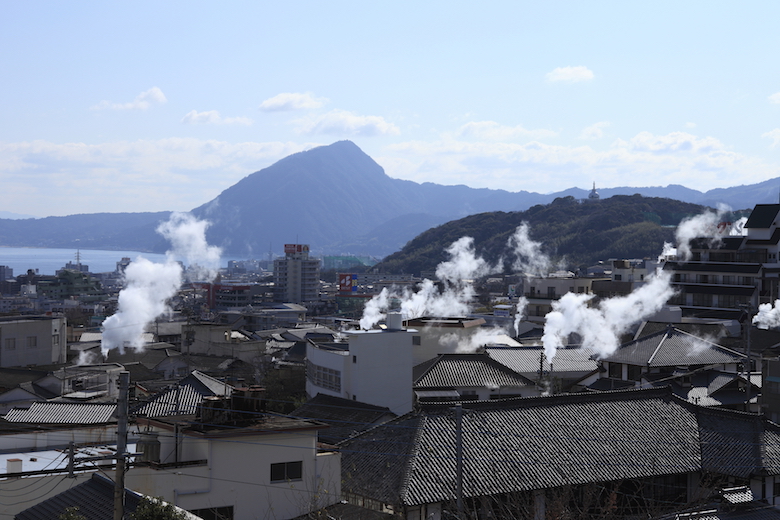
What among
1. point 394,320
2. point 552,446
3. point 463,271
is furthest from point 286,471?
point 463,271

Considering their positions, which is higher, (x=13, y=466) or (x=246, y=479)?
(x=13, y=466)

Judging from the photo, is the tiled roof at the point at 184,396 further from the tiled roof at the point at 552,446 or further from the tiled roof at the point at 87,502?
the tiled roof at the point at 87,502

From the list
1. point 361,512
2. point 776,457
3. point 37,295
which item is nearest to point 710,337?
point 776,457

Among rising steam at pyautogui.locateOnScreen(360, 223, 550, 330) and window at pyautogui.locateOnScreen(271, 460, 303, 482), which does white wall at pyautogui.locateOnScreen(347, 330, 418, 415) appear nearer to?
window at pyautogui.locateOnScreen(271, 460, 303, 482)

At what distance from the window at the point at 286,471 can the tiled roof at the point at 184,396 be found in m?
3.50

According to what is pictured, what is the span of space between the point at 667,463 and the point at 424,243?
133m

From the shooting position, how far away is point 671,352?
3058 centimetres

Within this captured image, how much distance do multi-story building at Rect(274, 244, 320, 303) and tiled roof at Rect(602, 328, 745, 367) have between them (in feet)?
275

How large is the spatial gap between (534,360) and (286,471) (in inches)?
838

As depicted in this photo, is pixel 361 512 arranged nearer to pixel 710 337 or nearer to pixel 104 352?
pixel 710 337

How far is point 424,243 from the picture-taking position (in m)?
150

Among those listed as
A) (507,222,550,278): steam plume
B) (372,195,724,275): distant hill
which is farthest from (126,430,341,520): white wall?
(507,222,550,278): steam plume

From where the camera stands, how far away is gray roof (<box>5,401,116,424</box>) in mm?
20000

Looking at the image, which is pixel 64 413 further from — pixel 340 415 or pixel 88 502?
pixel 88 502
